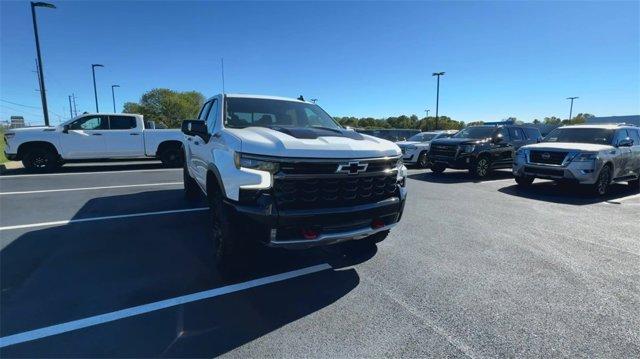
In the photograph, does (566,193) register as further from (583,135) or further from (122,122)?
(122,122)

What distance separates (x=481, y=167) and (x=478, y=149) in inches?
24.7

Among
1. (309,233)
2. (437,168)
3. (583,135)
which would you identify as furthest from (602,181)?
(309,233)

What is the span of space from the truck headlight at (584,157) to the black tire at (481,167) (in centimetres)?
320

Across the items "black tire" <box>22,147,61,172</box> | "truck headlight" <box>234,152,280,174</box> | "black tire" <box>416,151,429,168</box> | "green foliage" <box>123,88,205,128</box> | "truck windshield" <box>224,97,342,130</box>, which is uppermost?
"green foliage" <box>123,88,205,128</box>

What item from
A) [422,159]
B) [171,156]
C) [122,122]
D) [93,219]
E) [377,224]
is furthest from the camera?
[422,159]

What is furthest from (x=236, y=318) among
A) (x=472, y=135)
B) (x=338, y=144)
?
(x=472, y=135)

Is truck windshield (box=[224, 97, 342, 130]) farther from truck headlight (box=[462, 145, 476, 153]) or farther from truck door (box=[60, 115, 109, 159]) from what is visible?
truck door (box=[60, 115, 109, 159])

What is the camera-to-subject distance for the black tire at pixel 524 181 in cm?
958

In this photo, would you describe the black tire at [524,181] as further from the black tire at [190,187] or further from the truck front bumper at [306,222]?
the black tire at [190,187]

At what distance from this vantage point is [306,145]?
125 inches

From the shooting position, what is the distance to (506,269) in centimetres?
392

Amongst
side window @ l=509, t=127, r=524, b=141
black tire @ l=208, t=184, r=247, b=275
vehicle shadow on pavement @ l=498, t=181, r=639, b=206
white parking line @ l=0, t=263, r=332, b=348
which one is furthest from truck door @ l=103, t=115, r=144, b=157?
side window @ l=509, t=127, r=524, b=141

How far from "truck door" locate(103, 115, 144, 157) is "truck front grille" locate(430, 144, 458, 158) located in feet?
33.8

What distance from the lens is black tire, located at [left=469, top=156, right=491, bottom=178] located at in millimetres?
11265
